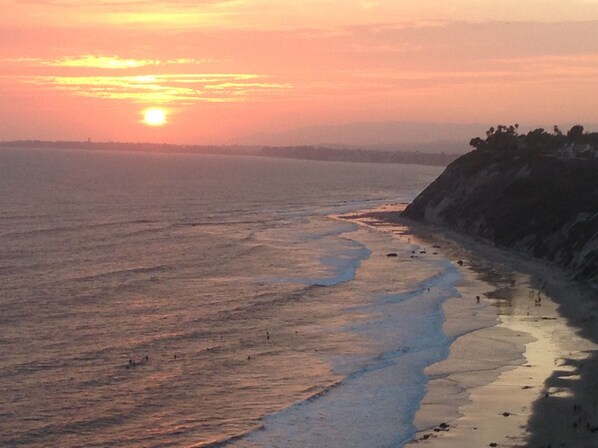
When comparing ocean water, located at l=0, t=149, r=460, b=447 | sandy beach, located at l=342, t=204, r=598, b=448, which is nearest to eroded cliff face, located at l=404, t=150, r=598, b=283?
sandy beach, located at l=342, t=204, r=598, b=448

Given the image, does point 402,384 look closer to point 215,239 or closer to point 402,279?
point 402,279

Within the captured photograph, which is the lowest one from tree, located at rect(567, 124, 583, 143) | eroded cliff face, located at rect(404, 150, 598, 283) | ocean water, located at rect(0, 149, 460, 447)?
ocean water, located at rect(0, 149, 460, 447)

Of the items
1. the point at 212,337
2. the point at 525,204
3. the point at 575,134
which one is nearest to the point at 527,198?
the point at 525,204

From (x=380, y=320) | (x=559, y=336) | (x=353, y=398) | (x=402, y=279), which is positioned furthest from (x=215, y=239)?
(x=353, y=398)

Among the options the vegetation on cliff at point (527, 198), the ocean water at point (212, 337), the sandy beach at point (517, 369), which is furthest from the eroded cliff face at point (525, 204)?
the ocean water at point (212, 337)

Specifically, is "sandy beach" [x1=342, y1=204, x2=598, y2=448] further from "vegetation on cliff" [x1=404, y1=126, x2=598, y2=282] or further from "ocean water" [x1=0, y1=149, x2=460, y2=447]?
"vegetation on cliff" [x1=404, y1=126, x2=598, y2=282]

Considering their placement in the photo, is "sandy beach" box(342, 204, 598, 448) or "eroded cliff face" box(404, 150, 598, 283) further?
"eroded cliff face" box(404, 150, 598, 283)

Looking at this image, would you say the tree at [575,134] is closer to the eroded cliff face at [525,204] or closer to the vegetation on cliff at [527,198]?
the vegetation on cliff at [527,198]
